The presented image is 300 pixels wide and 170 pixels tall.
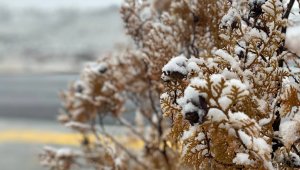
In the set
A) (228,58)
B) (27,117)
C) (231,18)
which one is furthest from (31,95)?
(228,58)

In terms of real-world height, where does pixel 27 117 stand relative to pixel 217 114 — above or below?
above

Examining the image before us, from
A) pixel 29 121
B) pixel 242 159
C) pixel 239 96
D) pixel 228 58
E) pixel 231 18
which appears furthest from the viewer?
pixel 29 121

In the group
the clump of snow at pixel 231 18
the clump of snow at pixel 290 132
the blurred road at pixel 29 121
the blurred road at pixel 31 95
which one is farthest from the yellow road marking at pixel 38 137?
the clump of snow at pixel 290 132

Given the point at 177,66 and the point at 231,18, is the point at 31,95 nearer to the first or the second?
the point at 231,18

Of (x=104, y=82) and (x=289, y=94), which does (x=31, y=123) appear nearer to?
(x=104, y=82)

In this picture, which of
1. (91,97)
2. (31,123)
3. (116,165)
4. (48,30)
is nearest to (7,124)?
(31,123)

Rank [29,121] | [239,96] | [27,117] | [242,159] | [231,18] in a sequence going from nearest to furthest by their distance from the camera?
[239,96]
[242,159]
[231,18]
[29,121]
[27,117]

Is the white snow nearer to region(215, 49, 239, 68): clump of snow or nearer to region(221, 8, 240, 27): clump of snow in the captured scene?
region(215, 49, 239, 68): clump of snow

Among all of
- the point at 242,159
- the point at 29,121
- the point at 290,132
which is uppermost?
the point at 29,121

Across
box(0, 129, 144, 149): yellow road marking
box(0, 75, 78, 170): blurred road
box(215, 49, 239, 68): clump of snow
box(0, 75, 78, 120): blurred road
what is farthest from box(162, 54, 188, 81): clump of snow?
box(0, 75, 78, 120): blurred road

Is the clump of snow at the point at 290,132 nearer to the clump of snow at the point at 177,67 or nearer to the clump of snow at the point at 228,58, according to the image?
the clump of snow at the point at 228,58

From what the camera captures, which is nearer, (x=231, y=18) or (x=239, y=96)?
(x=239, y=96)
